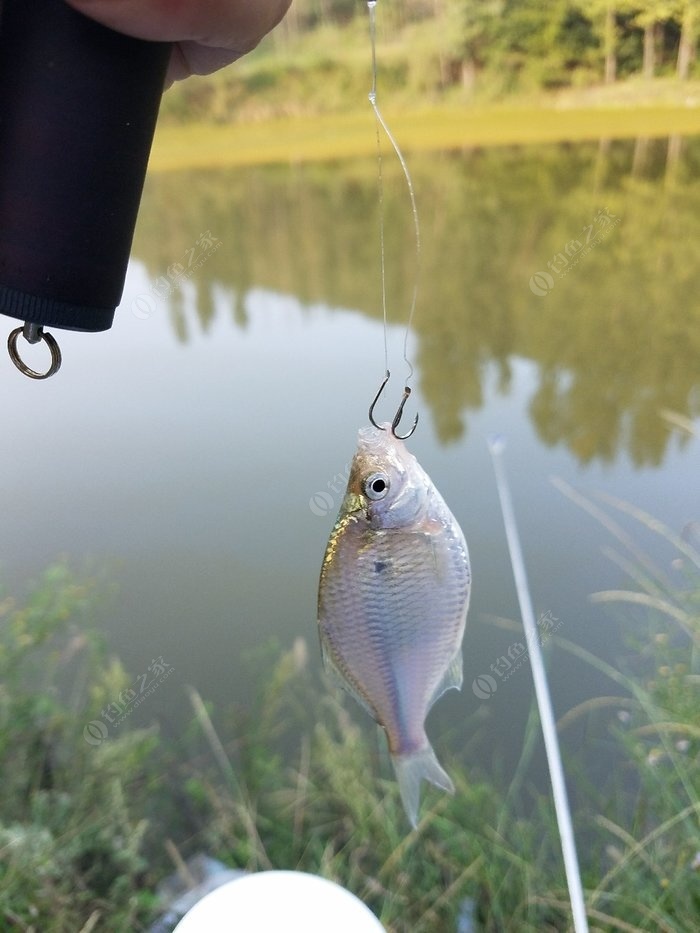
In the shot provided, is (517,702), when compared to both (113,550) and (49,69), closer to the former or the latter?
(113,550)

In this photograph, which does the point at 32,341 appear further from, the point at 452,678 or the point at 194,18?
the point at 452,678

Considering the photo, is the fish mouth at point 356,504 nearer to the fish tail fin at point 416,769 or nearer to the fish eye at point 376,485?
the fish eye at point 376,485

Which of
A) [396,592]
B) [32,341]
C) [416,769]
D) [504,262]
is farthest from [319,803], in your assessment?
[504,262]

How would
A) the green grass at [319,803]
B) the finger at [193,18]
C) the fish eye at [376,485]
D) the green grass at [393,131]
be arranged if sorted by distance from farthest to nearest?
the green grass at [393,131] → the green grass at [319,803] → the fish eye at [376,485] → the finger at [193,18]

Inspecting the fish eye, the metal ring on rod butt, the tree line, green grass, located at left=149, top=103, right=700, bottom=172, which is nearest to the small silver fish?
the fish eye

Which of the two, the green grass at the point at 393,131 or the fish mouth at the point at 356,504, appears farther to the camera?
the green grass at the point at 393,131

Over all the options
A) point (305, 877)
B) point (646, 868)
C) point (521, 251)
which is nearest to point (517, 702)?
point (646, 868)

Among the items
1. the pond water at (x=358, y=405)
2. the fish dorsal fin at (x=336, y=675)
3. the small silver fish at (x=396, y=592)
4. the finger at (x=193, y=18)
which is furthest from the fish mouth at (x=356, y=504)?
the pond water at (x=358, y=405)
